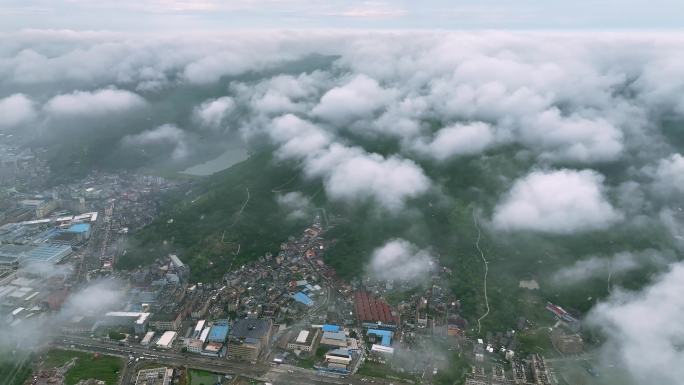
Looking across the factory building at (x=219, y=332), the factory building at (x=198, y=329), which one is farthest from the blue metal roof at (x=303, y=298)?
the factory building at (x=198, y=329)

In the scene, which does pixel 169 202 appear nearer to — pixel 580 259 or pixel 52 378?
A: pixel 52 378

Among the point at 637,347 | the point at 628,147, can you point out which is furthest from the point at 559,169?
the point at 637,347

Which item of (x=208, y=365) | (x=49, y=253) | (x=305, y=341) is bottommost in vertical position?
(x=208, y=365)

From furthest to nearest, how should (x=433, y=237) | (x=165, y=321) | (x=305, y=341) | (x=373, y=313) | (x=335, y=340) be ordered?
(x=433, y=237)
(x=373, y=313)
(x=165, y=321)
(x=335, y=340)
(x=305, y=341)

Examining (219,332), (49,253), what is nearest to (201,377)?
(219,332)

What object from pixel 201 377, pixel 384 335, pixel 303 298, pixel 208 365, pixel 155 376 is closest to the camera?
pixel 155 376

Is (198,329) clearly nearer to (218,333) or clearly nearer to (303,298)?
(218,333)

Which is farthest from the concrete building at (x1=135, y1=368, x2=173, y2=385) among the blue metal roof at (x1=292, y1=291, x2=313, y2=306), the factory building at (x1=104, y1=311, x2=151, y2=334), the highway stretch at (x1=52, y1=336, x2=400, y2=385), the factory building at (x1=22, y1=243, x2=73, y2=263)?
the factory building at (x1=22, y1=243, x2=73, y2=263)
